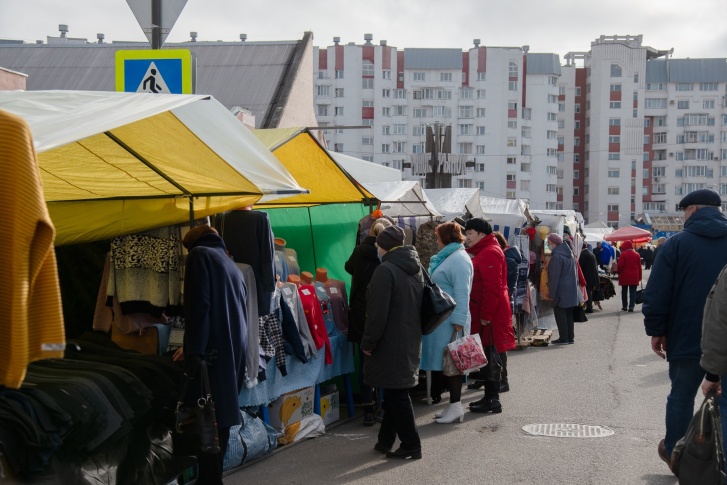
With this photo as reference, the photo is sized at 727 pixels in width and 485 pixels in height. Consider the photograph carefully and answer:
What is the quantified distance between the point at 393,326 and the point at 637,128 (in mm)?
106966

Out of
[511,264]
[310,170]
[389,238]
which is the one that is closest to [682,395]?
[389,238]

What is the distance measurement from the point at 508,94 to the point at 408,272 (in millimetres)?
94240

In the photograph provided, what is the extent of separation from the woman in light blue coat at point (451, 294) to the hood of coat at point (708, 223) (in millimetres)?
2869

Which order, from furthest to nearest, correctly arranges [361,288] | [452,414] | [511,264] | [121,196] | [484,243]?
[511,264], [484,243], [452,414], [361,288], [121,196]

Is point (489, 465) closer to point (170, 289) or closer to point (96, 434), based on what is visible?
point (170, 289)

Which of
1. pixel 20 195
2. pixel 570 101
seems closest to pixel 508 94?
pixel 570 101

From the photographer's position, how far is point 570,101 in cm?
11056

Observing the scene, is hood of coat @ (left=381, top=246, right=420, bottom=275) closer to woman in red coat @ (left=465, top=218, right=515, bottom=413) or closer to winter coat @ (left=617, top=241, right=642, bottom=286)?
woman in red coat @ (left=465, top=218, right=515, bottom=413)

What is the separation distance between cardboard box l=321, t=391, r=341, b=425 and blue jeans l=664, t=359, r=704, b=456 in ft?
12.3

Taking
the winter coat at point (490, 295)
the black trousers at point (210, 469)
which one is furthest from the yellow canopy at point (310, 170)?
the black trousers at point (210, 469)

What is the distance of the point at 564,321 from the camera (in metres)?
17.0

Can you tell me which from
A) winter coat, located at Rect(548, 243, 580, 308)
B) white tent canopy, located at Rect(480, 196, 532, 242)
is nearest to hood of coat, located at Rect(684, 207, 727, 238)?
white tent canopy, located at Rect(480, 196, 532, 242)

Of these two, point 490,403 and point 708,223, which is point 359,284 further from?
point 708,223

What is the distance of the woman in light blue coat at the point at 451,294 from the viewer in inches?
360
